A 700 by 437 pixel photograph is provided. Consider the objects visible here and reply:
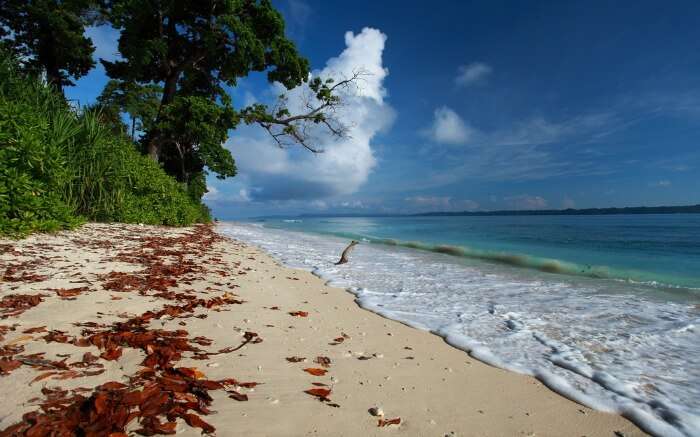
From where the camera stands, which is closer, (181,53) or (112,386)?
(112,386)

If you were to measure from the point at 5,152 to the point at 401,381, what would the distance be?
689 centimetres

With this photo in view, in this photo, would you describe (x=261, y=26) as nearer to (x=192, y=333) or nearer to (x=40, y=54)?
(x=40, y=54)

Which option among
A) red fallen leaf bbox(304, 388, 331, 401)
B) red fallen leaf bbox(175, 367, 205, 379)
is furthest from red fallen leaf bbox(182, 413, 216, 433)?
red fallen leaf bbox(304, 388, 331, 401)

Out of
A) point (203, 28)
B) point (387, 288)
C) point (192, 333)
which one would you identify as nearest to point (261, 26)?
point (203, 28)

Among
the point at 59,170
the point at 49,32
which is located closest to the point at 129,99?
the point at 49,32

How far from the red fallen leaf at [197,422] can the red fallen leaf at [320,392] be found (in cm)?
65

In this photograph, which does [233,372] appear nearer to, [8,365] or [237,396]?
[237,396]

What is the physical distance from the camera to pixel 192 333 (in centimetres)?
288

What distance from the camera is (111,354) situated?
223 centimetres

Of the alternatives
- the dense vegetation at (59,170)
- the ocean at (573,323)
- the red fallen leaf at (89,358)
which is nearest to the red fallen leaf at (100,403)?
the red fallen leaf at (89,358)

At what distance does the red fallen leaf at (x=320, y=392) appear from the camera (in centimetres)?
208

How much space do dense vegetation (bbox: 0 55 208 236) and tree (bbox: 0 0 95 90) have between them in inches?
452

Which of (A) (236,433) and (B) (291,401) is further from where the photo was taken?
(B) (291,401)

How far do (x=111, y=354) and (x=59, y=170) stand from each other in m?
6.42
